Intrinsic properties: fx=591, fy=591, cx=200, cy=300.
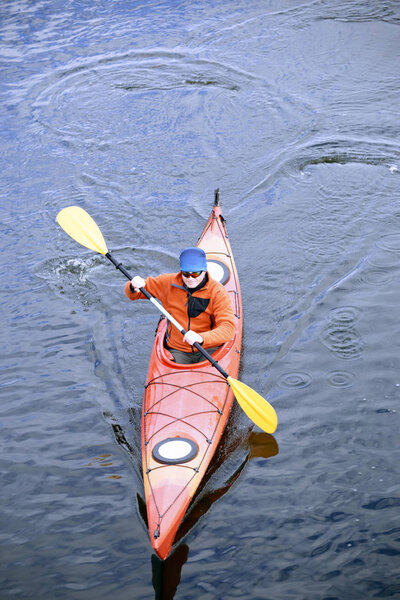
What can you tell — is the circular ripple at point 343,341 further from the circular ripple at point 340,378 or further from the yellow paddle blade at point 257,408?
the yellow paddle blade at point 257,408

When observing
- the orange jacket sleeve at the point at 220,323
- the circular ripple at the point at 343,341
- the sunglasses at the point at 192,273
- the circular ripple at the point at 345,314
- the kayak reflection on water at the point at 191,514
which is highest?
the sunglasses at the point at 192,273

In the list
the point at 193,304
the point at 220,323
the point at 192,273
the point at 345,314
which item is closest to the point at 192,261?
the point at 192,273

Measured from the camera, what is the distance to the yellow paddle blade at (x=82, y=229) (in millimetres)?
6414

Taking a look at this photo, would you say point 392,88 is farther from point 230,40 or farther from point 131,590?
point 131,590

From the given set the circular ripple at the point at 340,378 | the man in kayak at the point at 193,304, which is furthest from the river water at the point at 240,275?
the man in kayak at the point at 193,304

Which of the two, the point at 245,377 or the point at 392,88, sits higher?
the point at 392,88

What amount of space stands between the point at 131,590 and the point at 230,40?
12.2m

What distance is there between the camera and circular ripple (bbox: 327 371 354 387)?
580cm

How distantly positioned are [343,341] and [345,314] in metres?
0.44

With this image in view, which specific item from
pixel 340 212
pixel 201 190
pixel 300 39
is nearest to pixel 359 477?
pixel 340 212

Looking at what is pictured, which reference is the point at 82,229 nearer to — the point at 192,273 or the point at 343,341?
the point at 192,273

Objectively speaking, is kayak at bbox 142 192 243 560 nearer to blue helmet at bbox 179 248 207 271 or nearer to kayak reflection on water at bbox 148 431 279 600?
kayak reflection on water at bbox 148 431 279 600

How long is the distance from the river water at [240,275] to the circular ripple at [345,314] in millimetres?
54

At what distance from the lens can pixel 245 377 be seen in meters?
6.04
